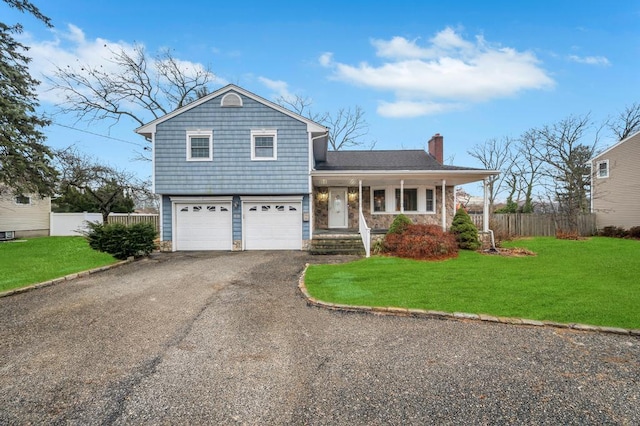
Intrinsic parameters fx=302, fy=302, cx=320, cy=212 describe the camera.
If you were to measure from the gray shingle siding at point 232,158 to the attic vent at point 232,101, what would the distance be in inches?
7.3

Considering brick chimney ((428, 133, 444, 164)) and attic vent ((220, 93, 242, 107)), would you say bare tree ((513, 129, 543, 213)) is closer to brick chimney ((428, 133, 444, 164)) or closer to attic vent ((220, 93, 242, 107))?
brick chimney ((428, 133, 444, 164))

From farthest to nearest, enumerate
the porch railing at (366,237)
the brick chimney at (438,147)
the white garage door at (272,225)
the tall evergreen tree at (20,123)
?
the brick chimney at (438,147) < the white garage door at (272,225) < the tall evergreen tree at (20,123) < the porch railing at (366,237)

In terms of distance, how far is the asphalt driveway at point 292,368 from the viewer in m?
2.67

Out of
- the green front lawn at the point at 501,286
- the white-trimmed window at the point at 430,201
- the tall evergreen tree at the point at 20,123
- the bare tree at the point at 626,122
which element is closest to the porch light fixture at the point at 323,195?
the white-trimmed window at the point at 430,201

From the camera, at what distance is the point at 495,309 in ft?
17.0

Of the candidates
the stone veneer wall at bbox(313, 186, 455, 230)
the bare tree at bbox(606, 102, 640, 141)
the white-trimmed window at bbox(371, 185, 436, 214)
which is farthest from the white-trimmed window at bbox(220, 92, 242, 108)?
the bare tree at bbox(606, 102, 640, 141)

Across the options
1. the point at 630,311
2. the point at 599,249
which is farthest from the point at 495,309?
the point at 599,249

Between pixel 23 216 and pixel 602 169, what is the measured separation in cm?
3772

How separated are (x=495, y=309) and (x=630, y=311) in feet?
6.96

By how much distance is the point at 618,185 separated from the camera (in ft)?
61.3

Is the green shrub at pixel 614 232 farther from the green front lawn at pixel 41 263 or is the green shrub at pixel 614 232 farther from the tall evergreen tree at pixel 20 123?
the tall evergreen tree at pixel 20 123

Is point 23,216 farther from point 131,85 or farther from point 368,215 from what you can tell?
point 368,215

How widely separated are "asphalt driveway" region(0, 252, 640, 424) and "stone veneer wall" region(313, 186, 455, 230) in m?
9.66

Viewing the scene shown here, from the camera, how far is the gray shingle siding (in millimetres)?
12672
